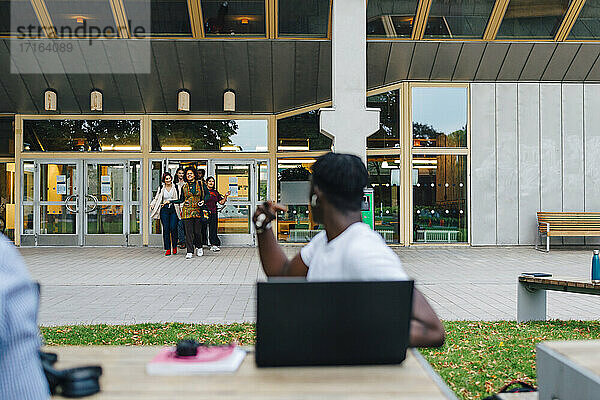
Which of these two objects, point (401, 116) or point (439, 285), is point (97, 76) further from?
point (439, 285)

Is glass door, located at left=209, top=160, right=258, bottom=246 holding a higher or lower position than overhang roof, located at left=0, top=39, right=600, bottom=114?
lower

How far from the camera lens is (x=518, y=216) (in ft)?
42.1

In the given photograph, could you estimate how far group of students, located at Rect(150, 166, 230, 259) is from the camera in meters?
10.8

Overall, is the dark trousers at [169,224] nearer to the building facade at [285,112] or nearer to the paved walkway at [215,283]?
the paved walkway at [215,283]

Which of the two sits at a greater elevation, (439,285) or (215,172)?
(215,172)

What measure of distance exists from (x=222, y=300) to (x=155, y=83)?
26.1ft

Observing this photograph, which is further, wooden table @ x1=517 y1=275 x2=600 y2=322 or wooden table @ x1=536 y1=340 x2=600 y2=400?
wooden table @ x1=517 y1=275 x2=600 y2=322

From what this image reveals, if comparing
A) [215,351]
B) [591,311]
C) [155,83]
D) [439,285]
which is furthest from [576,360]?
[155,83]

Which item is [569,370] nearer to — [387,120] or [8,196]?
[387,120]

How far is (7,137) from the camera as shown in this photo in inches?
568

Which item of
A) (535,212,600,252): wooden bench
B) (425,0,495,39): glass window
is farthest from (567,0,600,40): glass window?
(535,212,600,252): wooden bench

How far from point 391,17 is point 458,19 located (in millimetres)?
1477

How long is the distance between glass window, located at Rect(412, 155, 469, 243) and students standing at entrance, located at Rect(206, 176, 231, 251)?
176 inches

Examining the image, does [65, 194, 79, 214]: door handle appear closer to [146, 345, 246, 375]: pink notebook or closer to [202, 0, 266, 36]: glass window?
[202, 0, 266, 36]: glass window
